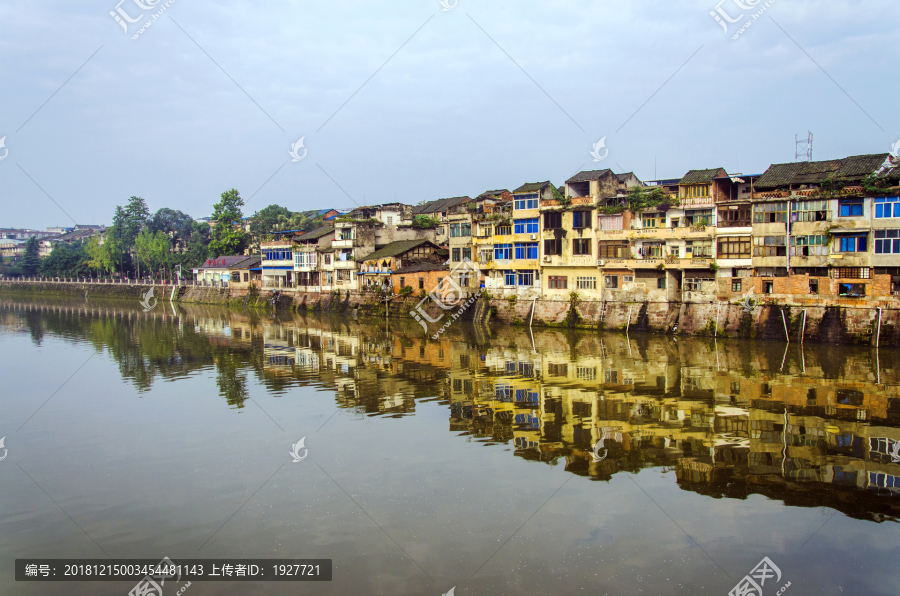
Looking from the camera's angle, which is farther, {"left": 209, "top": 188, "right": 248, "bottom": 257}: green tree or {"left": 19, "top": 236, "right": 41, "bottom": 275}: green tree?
{"left": 19, "top": 236, "right": 41, "bottom": 275}: green tree

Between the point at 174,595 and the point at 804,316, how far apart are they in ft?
117

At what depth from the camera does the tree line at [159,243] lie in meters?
89.0

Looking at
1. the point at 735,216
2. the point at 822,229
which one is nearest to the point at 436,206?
the point at 735,216

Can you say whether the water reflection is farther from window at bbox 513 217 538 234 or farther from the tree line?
the tree line

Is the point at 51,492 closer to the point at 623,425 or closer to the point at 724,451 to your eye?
the point at 623,425

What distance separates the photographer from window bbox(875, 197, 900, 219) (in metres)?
34.2

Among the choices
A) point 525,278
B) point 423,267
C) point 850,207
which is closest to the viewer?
point 850,207

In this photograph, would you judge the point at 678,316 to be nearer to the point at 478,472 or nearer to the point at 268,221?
the point at 478,472

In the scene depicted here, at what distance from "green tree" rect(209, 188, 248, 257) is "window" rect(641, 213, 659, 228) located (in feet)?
206

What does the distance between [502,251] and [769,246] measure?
799 inches

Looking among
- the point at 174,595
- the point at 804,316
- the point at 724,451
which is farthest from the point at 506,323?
the point at 174,595

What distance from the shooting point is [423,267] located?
5622cm

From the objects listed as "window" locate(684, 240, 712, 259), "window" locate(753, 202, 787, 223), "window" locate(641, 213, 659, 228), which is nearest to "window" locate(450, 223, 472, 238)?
"window" locate(641, 213, 659, 228)

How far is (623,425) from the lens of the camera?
2055 cm
